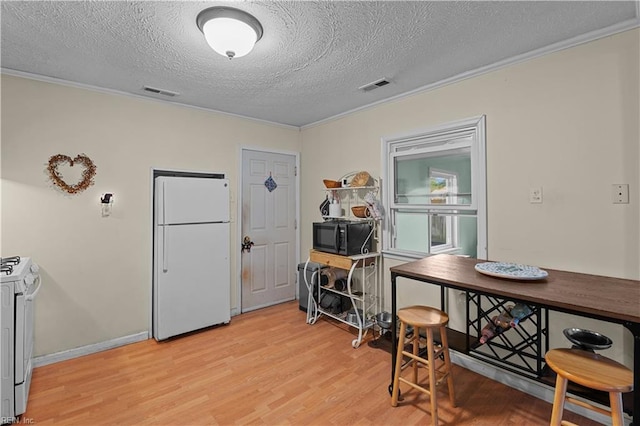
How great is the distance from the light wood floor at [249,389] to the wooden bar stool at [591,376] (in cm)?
69

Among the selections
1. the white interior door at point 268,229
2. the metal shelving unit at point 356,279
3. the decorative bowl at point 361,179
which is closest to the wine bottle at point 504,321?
the metal shelving unit at point 356,279

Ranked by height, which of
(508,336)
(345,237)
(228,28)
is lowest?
(508,336)

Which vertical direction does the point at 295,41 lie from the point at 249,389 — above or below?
above

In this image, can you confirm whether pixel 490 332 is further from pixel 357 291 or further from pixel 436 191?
pixel 357 291

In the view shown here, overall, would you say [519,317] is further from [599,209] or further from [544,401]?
[599,209]

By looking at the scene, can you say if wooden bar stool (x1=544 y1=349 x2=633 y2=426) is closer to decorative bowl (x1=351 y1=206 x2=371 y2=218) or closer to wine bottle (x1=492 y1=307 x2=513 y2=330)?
wine bottle (x1=492 y1=307 x2=513 y2=330)

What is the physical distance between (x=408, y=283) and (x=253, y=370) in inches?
64.0

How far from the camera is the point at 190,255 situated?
3.19 meters

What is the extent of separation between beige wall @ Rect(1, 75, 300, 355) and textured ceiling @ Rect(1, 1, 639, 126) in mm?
274

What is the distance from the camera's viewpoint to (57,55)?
7.24ft

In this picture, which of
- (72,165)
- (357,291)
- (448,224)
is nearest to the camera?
(72,165)

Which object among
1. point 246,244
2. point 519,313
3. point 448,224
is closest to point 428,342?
point 519,313

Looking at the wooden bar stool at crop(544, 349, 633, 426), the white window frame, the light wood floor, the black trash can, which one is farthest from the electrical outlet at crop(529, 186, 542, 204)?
the black trash can

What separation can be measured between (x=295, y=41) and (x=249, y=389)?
251 centimetres
